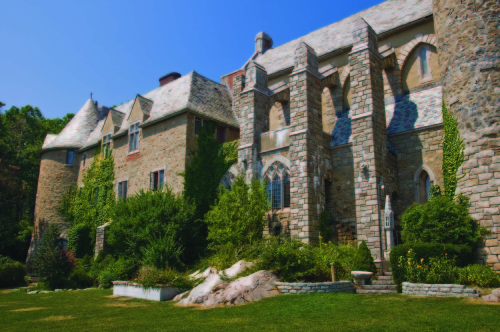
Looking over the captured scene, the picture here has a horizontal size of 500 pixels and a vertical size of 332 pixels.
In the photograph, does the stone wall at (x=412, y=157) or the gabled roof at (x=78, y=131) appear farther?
the gabled roof at (x=78, y=131)

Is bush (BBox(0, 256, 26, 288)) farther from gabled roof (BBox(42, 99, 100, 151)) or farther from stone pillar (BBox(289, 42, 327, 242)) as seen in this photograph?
stone pillar (BBox(289, 42, 327, 242))

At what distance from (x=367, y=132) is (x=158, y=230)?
10265 millimetres

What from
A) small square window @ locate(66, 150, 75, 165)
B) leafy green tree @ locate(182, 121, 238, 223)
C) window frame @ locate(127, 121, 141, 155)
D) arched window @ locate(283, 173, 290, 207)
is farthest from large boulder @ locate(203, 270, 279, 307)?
small square window @ locate(66, 150, 75, 165)

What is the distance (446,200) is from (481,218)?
117 cm

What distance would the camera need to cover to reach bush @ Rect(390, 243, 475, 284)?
1281 centimetres

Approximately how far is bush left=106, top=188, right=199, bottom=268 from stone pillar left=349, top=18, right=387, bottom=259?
26.3ft

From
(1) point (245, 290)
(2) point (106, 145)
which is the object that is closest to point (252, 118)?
(1) point (245, 290)

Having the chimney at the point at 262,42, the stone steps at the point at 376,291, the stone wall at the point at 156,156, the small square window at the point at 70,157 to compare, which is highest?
the chimney at the point at 262,42

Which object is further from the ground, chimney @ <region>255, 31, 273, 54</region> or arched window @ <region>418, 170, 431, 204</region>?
chimney @ <region>255, 31, 273, 54</region>

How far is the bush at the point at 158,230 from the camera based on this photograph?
60.7 ft

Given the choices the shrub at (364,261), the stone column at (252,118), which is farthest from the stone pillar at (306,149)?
the shrub at (364,261)

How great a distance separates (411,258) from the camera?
42.1ft

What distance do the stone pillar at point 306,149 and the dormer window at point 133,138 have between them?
475 inches

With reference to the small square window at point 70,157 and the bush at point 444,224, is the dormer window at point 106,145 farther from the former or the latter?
the bush at point 444,224
